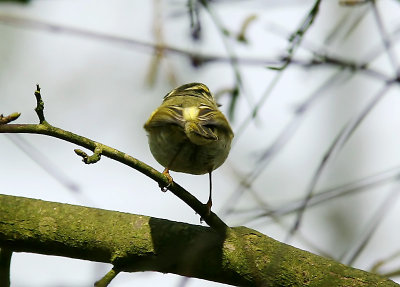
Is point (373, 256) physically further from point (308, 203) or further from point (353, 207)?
point (308, 203)

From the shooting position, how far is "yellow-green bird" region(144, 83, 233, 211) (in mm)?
4037

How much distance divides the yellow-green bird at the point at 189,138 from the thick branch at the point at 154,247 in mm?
664

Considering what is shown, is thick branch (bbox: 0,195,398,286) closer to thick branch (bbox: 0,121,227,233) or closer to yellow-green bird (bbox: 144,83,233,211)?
thick branch (bbox: 0,121,227,233)

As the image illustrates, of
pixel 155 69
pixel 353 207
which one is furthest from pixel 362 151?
pixel 155 69

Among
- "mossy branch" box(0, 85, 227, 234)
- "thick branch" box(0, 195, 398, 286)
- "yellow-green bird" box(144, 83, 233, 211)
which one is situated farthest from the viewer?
"yellow-green bird" box(144, 83, 233, 211)

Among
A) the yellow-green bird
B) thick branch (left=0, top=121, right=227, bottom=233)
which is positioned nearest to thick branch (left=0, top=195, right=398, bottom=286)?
thick branch (left=0, top=121, right=227, bottom=233)

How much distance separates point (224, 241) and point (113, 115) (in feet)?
25.1

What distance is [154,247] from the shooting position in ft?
11.1

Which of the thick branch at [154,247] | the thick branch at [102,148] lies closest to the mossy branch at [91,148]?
the thick branch at [102,148]

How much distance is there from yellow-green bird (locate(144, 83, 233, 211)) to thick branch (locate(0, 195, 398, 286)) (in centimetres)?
66

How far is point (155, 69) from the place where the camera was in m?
4.11

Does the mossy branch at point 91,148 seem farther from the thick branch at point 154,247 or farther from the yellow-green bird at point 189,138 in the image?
the yellow-green bird at point 189,138

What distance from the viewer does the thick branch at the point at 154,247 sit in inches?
131

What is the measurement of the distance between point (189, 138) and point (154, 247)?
0.92 meters
